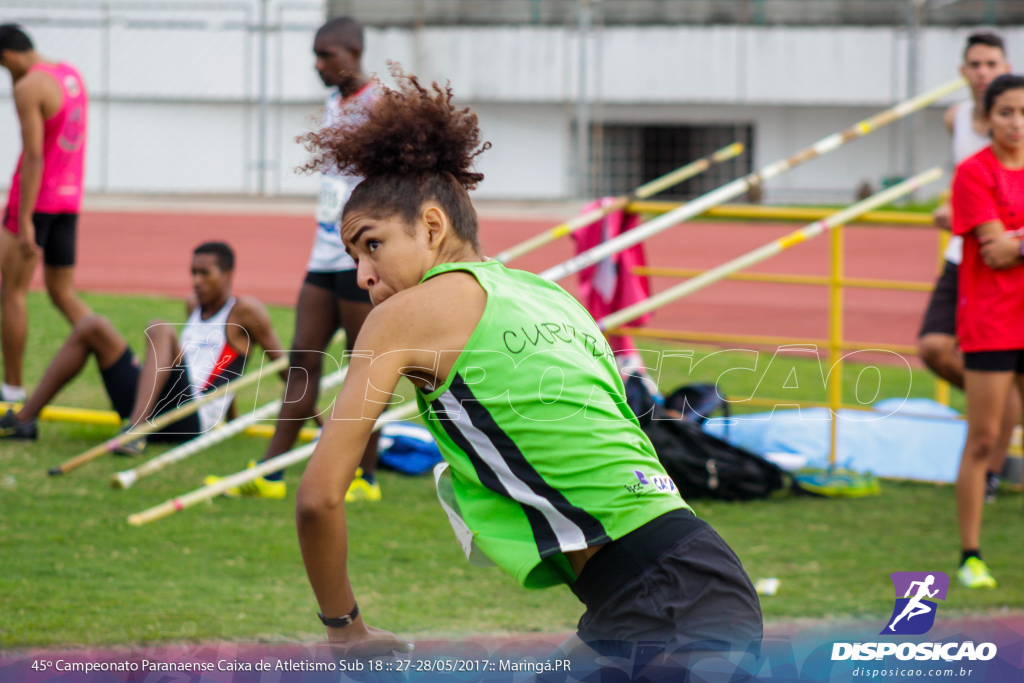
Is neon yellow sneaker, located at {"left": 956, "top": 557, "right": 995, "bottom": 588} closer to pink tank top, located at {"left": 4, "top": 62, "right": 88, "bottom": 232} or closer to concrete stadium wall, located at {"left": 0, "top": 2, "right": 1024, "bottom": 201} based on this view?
pink tank top, located at {"left": 4, "top": 62, "right": 88, "bottom": 232}

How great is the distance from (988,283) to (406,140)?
3016 mm

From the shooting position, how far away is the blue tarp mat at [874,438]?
241 inches

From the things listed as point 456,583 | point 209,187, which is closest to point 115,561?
point 456,583

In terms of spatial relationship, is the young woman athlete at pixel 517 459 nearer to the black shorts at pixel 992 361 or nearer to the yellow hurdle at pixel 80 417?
the black shorts at pixel 992 361

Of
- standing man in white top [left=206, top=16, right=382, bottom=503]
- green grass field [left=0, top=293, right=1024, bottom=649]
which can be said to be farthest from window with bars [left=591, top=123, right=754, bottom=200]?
standing man in white top [left=206, top=16, right=382, bottom=503]

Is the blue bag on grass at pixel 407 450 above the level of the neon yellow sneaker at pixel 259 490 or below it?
above

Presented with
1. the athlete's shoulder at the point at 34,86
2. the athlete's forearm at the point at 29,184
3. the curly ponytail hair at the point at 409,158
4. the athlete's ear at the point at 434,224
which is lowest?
the athlete's ear at the point at 434,224

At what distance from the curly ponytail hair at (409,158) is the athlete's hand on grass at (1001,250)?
9.01 ft

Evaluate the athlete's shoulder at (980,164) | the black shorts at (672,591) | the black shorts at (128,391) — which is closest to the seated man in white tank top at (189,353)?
the black shorts at (128,391)

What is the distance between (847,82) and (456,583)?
24870 mm

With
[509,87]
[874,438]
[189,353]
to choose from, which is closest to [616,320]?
[874,438]

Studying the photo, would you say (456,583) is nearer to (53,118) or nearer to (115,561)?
(115,561)

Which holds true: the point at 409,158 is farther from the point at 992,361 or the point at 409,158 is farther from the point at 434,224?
the point at 992,361

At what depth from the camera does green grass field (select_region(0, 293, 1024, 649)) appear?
3.63m
